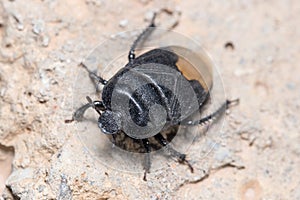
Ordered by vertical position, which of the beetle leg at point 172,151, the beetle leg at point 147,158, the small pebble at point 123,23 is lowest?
the beetle leg at point 147,158

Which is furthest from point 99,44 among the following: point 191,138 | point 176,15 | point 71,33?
point 191,138

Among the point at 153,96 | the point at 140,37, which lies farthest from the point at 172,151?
the point at 140,37

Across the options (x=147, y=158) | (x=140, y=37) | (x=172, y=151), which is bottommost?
(x=147, y=158)

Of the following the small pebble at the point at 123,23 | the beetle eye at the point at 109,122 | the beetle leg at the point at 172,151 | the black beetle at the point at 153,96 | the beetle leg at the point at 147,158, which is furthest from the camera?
the small pebble at the point at 123,23

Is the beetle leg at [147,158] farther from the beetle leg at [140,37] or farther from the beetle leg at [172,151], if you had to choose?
the beetle leg at [140,37]

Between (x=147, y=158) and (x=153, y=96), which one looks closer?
(x=153, y=96)

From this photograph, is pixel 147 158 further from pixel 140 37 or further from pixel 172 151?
pixel 140 37

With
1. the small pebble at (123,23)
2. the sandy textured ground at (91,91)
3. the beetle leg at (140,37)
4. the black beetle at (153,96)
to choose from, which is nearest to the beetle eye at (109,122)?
the black beetle at (153,96)

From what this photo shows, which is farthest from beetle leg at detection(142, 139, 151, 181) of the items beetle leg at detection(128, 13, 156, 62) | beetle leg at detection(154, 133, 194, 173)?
beetle leg at detection(128, 13, 156, 62)
